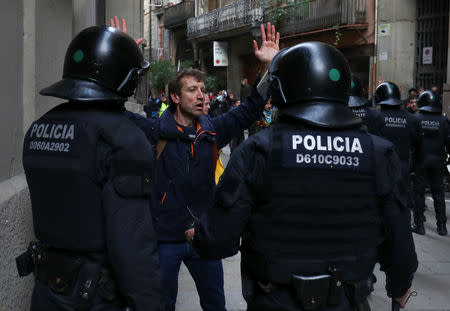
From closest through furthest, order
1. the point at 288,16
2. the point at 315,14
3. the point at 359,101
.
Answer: the point at 359,101 → the point at 315,14 → the point at 288,16

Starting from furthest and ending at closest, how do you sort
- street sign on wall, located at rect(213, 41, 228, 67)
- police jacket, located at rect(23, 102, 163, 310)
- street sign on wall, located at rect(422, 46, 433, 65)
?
street sign on wall, located at rect(213, 41, 228, 67), street sign on wall, located at rect(422, 46, 433, 65), police jacket, located at rect(23, 102, 163, 310)

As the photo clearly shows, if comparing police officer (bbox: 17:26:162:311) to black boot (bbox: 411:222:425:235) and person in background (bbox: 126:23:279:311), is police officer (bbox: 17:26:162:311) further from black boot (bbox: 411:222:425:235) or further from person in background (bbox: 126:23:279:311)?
black boot (bbox: 411:222:425:235)

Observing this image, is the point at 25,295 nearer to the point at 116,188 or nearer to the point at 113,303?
the point at 113,303

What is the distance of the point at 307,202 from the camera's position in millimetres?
2107

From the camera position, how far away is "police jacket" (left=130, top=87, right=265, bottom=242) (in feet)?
10.5

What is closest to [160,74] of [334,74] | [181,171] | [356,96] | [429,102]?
[429,102]

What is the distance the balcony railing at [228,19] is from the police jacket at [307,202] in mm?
24006

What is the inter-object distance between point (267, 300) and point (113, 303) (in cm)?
60

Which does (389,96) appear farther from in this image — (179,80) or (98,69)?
(98,69)

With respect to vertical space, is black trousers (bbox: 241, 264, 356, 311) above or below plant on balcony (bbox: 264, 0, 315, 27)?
below

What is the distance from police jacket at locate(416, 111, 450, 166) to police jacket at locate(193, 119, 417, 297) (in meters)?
5.57

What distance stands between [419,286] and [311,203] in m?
3.64

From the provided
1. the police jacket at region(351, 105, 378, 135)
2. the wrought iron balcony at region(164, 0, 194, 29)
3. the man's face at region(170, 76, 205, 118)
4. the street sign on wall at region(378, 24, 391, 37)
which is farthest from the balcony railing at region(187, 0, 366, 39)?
the man's face at region(170, 76, 205, 118)

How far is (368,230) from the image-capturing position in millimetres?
2199
